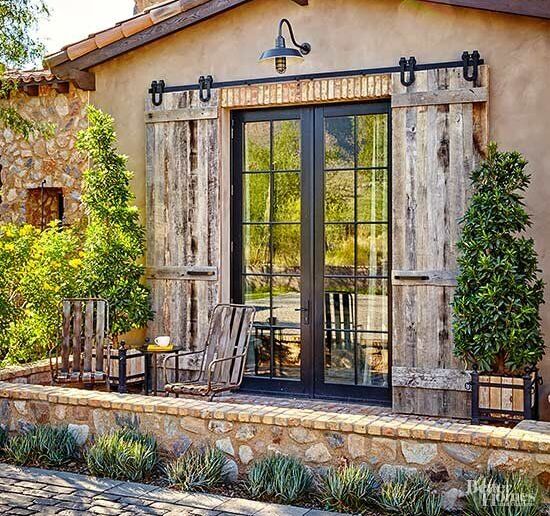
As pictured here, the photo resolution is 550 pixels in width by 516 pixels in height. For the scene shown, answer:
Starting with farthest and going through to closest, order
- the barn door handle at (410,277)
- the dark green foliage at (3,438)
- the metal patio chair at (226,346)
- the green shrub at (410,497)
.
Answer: the metal patio chair at (226,346)
the barn door handle at (410,277)
the dark green foliage at (3,438)
the green shrub at (410,497)

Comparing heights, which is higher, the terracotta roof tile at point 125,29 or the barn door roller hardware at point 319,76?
the terracotta roof tile at point 125,29

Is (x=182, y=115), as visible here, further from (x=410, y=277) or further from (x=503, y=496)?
(x=503, y=496)

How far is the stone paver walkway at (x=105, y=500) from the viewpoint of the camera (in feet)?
16.0

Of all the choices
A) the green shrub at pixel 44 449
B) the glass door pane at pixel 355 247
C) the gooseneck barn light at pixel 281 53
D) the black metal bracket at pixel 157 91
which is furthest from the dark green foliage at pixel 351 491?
the black metal bracket at pixel 157 91

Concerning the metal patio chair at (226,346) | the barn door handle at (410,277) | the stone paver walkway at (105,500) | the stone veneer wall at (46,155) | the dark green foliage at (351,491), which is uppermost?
the stone veneer wall at (46,155)

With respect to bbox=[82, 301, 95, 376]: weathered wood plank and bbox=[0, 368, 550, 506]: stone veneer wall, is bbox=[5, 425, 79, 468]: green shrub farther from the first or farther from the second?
bbox=[82, 301, 95, 376]: weathered wood plank

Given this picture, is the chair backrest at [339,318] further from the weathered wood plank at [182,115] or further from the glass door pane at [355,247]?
the weathered wood plank at [182,115]

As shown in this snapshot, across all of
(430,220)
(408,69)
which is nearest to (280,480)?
(430,220)

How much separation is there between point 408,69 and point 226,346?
279 centimetres

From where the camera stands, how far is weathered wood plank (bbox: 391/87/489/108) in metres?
6.83

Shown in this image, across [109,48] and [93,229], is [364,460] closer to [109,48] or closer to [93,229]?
[93,229]

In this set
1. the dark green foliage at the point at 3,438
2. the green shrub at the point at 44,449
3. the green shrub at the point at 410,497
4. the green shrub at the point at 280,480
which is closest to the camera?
the green shrub at the point at 410,497

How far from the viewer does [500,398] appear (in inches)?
247

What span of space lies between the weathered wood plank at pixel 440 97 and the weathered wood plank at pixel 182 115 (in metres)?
1.73
